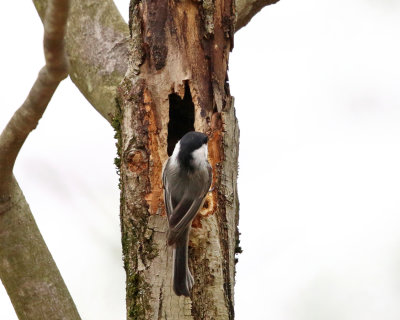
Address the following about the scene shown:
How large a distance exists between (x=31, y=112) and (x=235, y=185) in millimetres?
977

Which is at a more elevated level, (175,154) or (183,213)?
(175,154)

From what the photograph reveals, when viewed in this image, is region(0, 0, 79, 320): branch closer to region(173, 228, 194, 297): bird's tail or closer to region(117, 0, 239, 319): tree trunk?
region(117, 0, 239, 319): tree trunk

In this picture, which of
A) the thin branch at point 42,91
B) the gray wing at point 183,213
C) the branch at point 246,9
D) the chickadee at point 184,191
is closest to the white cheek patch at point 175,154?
the chickadee at point 184,191

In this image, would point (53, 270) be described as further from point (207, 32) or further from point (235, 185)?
point (207, 32)

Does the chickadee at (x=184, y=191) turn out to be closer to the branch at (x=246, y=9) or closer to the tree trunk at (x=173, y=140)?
the tree trunk at (x=173, y=140)

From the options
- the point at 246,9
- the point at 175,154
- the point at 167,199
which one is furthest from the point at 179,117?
the point at 246,9

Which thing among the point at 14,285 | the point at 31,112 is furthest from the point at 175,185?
the point at 14,285

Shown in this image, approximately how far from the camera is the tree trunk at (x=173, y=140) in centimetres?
342

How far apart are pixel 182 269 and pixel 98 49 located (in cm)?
177

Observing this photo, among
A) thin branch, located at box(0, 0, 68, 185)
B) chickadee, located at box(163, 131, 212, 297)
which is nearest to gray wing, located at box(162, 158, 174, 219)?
chickadee, located at box(163, 131, 212, 297)

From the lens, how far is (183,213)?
11.4 feet

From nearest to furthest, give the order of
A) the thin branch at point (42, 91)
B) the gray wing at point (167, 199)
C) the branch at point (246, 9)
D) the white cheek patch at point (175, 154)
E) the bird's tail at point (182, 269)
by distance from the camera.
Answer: the thin branch at point (42, 91), the bird's tail at point (182, 269), the gray wing at point (167, 199), the white cheek patch at point (175, 154), the branch at point (246, 9)

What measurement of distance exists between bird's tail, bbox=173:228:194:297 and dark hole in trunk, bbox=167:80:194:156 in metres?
0.65

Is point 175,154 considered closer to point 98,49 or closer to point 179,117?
point 179,117
